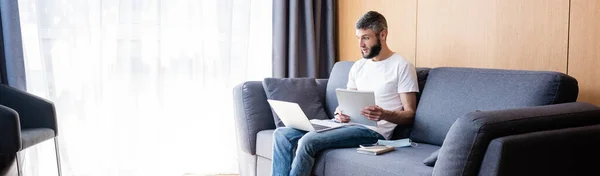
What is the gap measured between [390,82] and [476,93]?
44cm

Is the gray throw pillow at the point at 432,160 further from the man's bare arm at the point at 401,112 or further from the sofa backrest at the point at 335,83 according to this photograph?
the sofa backrest at the point at 335,83

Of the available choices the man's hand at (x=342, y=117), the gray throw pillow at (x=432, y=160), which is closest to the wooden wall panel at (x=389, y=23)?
the man's hand at (x=342, y=117)

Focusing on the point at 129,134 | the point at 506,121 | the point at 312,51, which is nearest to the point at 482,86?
the point at 506,121

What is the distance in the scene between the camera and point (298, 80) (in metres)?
3.38

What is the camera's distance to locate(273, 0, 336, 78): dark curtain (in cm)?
405

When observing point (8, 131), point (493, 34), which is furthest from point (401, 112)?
point (8, 131)

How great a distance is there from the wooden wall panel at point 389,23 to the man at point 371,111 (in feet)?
1.66

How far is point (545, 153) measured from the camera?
1.90m

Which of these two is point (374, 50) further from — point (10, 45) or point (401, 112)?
point (10, 45)

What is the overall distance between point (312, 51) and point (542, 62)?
1.82 m

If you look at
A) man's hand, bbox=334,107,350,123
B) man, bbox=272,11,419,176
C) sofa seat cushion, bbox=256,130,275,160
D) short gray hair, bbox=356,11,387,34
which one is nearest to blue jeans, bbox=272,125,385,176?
man, bbox=272,11,419,176

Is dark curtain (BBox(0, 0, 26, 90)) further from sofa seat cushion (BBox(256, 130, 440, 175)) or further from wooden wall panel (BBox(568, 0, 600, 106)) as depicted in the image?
wooden wall panel (BBox(568, 0, 600, 106))

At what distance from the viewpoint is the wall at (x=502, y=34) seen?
7.95 ft

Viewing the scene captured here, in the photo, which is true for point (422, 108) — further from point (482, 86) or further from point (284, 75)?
point (284, 75)
